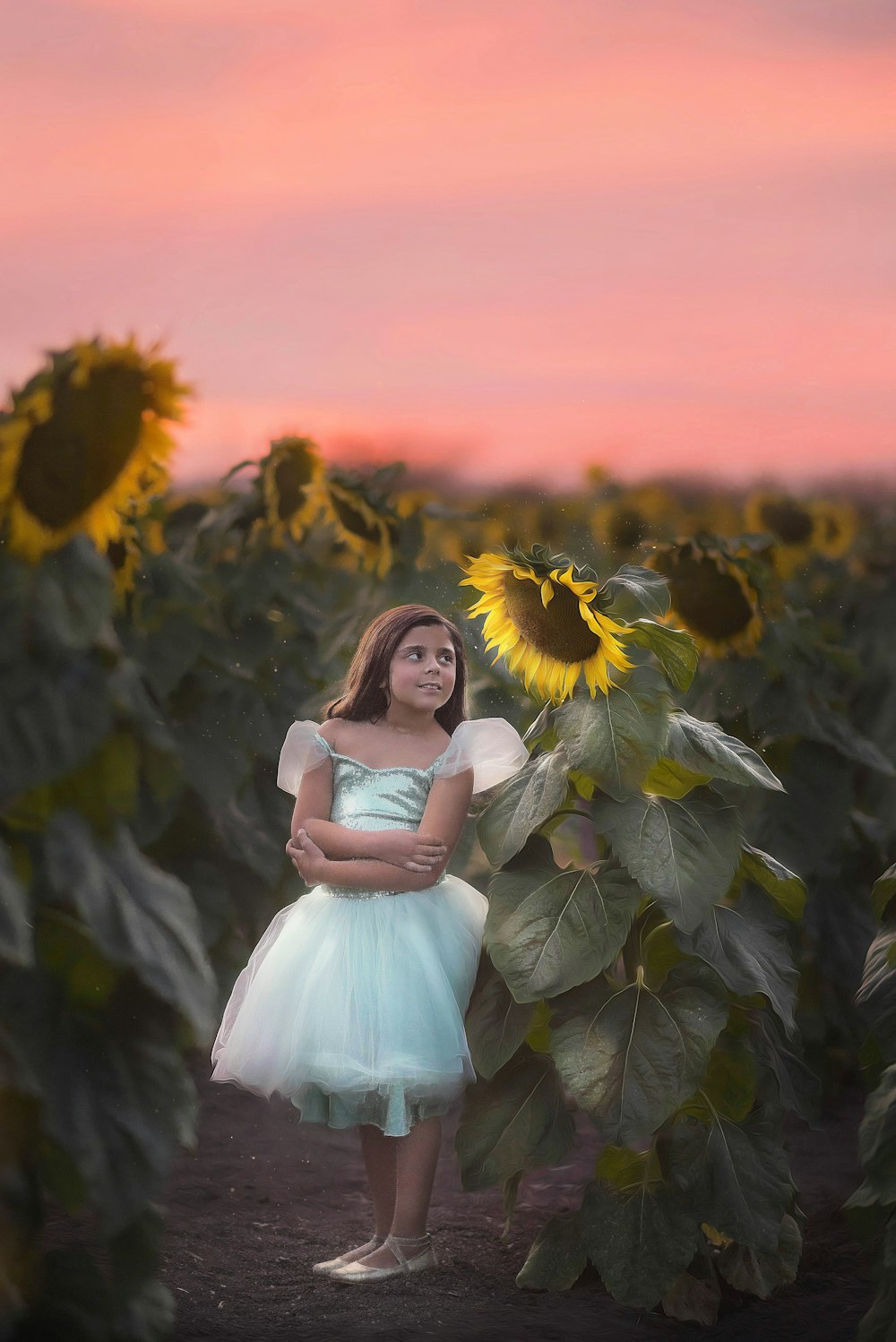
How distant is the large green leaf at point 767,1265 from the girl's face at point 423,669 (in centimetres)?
114

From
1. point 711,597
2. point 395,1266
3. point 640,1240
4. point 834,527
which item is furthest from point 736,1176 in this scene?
point 834,527

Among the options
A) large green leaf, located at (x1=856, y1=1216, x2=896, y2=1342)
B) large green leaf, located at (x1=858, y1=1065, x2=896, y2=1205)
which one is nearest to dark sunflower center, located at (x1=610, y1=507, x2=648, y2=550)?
large green leaf, located at (x1=858, y1=1065, x2=896, y2=1205)

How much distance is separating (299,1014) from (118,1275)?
813 mm

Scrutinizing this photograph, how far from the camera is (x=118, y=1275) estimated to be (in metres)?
2.01

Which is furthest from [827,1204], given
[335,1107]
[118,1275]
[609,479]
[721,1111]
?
[609,479]

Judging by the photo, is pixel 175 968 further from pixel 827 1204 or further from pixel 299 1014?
pixel 827 1204

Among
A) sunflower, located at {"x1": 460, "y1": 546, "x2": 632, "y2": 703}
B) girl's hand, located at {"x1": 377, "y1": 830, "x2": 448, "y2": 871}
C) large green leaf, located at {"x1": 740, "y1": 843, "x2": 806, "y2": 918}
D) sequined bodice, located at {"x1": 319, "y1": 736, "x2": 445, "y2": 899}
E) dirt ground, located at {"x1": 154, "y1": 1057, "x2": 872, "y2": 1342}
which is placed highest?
sunflower, located at {"x1": 460, "y1": 546, "x2": 632, "y2": 703}

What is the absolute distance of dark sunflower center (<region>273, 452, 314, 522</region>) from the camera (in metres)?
4.84

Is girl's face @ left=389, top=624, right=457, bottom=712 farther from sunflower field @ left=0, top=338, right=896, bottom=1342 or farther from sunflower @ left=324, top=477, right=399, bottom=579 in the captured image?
sunflower @ left=324, top=477, right=399, bottom=579

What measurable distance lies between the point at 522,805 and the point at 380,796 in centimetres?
39

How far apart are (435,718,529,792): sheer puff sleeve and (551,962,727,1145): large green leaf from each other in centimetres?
45

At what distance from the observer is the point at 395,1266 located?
9.29ft

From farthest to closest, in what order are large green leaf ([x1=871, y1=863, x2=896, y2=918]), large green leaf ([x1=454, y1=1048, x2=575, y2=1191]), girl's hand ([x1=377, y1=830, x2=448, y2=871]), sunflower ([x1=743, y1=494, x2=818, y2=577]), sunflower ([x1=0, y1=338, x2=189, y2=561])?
sunflower ([x1=743, y1=494, x2=818, y2=577]), girl's hand ([x1=377, y1=830, x2=448, y2=871]), large green leaf ([x1=454, y1=1048, x2=575, y2=1191]), large green leaf ([x1=871, y1=863, x2=896, y2=918]), sunflower ([x1=0, y1=338, x2=189, y2=561])

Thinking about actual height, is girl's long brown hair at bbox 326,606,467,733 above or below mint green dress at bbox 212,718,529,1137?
above
